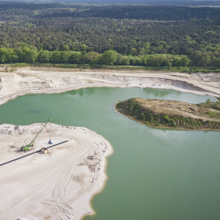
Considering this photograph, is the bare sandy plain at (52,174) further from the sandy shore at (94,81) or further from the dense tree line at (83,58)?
the dense tree line at (83,58)

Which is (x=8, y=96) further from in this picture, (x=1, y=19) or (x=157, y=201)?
(x=1, y=19)

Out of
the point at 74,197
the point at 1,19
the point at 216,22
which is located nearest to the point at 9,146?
the point at 74,197

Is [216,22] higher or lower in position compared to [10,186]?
higher

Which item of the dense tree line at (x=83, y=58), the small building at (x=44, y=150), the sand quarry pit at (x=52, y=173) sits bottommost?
the sand quarry pit at (x=52, y=173)

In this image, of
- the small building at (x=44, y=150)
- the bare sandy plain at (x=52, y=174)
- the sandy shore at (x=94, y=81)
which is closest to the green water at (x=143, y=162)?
the bare sandy plain at (x=52, y=174)

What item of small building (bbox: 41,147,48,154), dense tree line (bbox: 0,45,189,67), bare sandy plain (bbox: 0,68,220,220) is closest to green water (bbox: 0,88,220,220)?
bare sandy plain (bbox: 0,68,220,220)

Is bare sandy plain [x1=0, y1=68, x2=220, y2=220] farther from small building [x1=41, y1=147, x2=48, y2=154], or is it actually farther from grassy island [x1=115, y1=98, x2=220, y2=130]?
grassy island [x1=115, y1=98, x2=220, y2=130]

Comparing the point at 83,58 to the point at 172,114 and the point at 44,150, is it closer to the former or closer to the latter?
the point at 172,114
